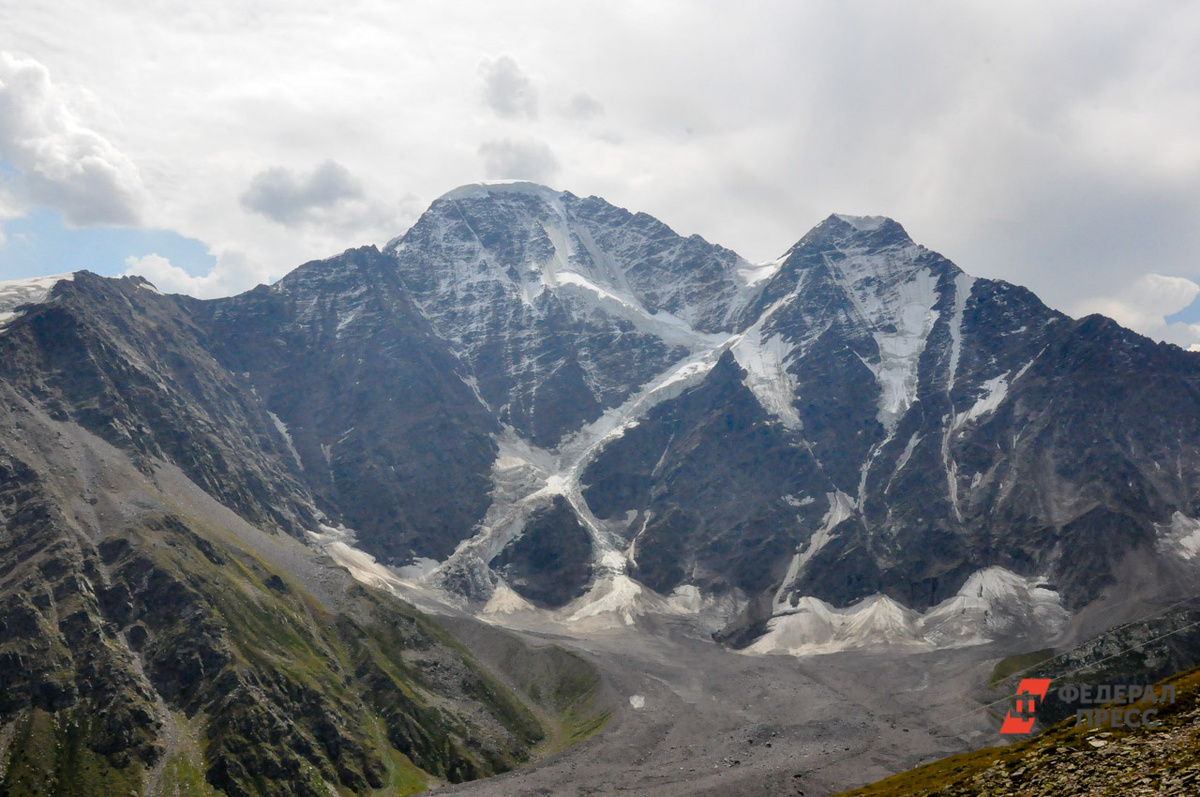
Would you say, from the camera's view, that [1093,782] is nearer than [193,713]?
Yes

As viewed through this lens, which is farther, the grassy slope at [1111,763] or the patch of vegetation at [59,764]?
the patch of vegetation at [59,764]

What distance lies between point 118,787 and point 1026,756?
529ft

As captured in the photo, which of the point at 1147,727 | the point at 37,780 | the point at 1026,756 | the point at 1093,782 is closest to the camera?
the point at 1093,782

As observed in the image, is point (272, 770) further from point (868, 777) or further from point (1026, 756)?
point (1026, 756)

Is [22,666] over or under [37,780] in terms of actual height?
over

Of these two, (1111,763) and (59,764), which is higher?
(1111,763)

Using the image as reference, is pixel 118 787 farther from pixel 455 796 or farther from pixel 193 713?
pixel 455 796

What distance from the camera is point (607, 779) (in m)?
199

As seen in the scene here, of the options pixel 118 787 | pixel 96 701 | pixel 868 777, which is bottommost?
pixel 868 777

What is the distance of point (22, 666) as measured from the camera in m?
183

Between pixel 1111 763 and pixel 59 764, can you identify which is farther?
pixel 59 764

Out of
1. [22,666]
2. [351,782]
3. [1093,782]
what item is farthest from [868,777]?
[22,666]

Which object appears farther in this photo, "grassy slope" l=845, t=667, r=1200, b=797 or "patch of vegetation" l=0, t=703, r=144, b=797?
"patch of vegetation" l=0, t=703, r=144, b=797

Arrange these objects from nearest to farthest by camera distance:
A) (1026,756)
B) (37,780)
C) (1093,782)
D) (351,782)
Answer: (1093,782)
(1026,756)
(37,780)
(351,782)
